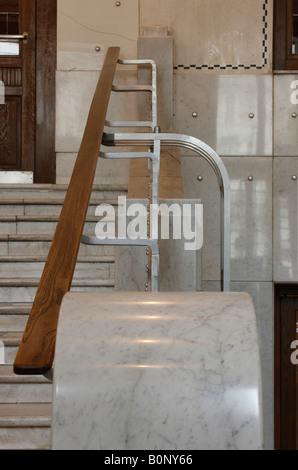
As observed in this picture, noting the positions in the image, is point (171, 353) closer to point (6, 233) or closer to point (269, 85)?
point (6, 233)

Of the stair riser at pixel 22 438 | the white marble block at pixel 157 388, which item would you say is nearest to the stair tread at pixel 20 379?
the stair riser at pixel 22 438

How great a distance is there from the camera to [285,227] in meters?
4.46

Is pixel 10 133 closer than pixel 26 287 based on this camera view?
No

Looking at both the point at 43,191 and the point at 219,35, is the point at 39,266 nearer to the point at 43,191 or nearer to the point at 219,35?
the point at 43,191

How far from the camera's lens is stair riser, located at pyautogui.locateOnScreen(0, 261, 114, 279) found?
327cm

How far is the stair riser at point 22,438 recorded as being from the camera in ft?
7.75

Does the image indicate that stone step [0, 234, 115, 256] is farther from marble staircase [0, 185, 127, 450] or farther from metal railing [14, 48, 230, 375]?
metal railing [14, 48, 230, 375]

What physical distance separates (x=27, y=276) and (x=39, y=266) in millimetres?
83

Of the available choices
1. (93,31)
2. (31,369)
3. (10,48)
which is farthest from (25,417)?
(10,48)

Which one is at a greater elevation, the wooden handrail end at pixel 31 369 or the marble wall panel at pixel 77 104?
the marble wall panel at pixel 77 104

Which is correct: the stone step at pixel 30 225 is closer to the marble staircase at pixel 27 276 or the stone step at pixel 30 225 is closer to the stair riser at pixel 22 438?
the marble staircase at pixel 27 276

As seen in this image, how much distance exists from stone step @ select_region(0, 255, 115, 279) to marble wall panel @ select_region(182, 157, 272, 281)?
131 cm

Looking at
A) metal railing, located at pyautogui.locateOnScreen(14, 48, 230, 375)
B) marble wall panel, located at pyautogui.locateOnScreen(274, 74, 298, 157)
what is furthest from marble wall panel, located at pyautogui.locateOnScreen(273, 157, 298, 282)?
metal railing, located at pyautogui.locateOnScreen(14, 48, 230, 375)
